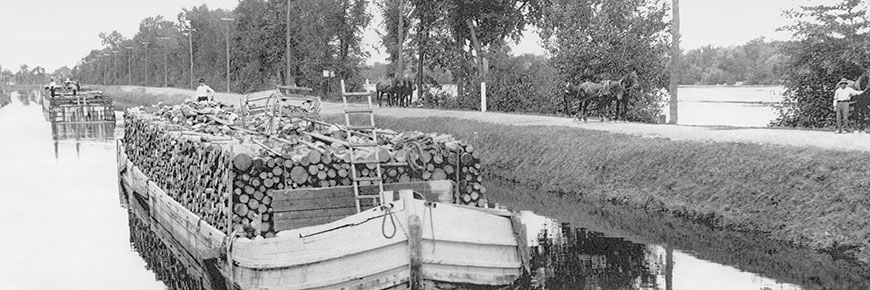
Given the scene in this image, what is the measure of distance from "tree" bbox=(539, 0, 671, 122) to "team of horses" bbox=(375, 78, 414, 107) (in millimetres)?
8477

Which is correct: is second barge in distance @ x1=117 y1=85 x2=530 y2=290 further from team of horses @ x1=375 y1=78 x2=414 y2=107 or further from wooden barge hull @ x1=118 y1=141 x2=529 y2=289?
team of horses @ x1=375 y1=78 x2=414 y2=107

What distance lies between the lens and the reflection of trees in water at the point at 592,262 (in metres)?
14.2

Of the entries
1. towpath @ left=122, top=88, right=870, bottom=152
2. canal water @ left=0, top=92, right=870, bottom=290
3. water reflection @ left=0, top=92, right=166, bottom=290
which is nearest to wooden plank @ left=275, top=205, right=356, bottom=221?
canal water @ left=0, top=92, right=870, bottom=290

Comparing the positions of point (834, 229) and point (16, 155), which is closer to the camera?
point (834, 229)

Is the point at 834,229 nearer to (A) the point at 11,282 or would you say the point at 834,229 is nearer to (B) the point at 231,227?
(B) the point at 231,227

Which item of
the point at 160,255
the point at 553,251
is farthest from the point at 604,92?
the point at 160,255

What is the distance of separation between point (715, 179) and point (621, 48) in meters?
20.3

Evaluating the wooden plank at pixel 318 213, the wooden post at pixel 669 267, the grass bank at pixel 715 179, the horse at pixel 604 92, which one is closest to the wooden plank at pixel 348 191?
the wooden plank at pixel 318 213

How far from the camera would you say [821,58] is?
26.9 metres

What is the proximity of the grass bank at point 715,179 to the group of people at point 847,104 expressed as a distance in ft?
9.35

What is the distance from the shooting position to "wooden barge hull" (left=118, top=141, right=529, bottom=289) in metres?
12.3

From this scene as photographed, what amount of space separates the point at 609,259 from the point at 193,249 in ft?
23.9

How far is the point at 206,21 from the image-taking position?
348 ft

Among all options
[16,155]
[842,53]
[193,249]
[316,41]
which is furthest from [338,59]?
[193,249]
